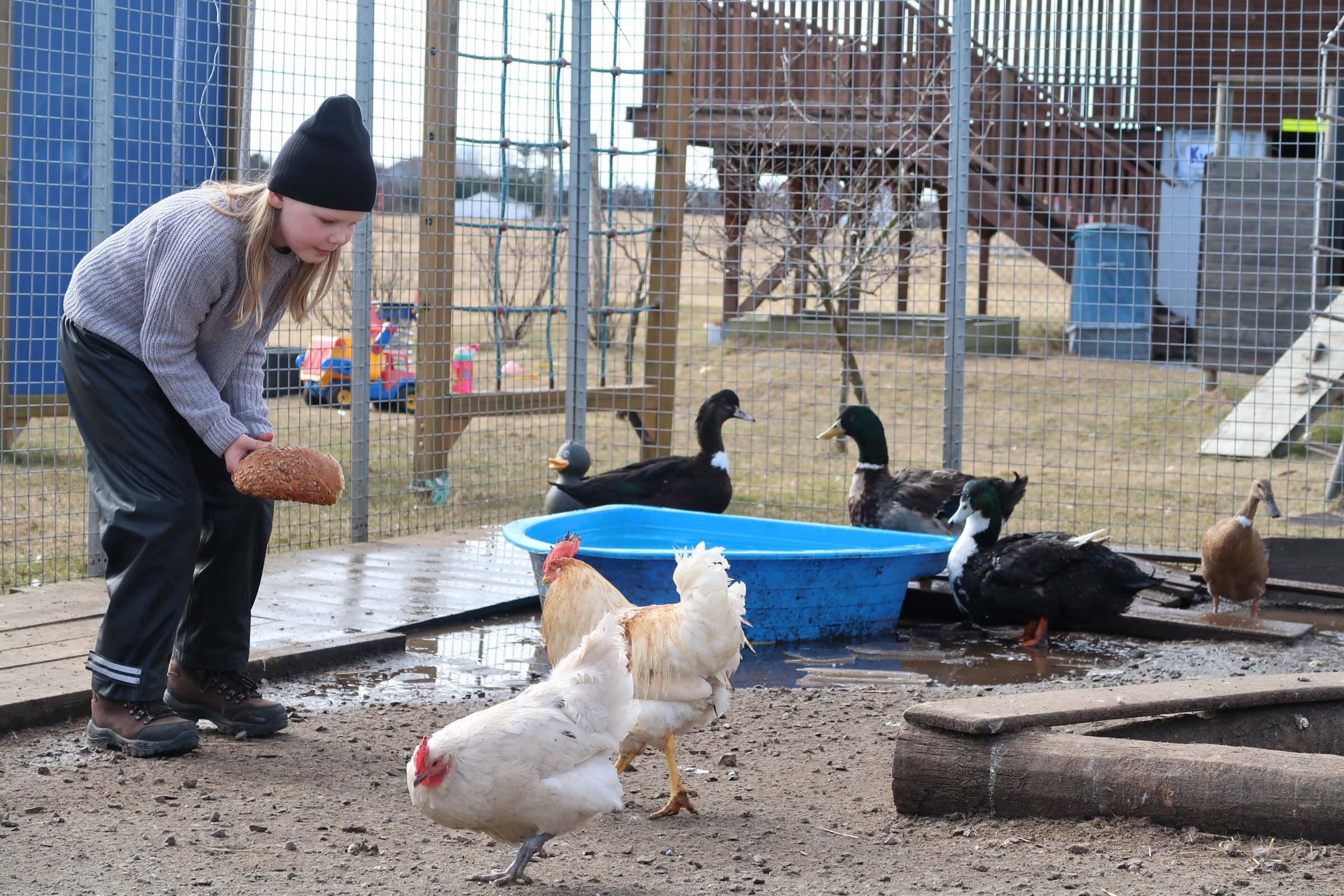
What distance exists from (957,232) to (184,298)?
507cm

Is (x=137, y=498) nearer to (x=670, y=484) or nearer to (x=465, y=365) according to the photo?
(x=670, y=484)

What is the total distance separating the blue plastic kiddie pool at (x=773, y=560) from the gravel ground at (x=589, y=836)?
108 cm

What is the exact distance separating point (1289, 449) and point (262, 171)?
8.02 metres

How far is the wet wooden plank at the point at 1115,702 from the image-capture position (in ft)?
12.1

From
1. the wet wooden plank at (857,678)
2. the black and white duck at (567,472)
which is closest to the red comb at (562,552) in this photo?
the wet wooden plank at (857,678)

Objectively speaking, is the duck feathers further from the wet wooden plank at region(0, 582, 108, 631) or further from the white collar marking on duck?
the wet wooden plank at region(0, 582, 108, 631)

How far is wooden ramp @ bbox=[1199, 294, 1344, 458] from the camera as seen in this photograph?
10984mm

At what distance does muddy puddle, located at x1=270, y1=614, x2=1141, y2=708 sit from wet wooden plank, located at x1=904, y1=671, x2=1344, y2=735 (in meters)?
1.34

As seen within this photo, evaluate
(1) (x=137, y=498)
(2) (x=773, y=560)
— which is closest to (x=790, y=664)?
(2) (x=773, y=560)

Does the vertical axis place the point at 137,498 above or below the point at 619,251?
below

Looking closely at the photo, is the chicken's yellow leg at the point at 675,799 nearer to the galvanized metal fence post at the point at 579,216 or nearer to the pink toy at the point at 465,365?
the galvanized metal fence post at the point at 579,216

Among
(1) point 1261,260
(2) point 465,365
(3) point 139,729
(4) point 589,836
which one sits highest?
(1) point 1261,260

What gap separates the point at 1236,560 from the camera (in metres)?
6.32

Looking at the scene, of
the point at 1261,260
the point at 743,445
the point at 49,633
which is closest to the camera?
the point at 49,633
